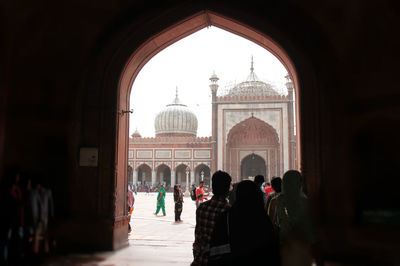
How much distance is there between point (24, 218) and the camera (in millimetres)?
4160

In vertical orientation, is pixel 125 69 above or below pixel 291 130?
below

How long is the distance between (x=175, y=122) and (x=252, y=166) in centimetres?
842

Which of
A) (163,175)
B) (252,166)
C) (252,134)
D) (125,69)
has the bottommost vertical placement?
(163,175)

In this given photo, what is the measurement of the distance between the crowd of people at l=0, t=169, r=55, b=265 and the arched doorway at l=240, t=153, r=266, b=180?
A: 79.8ft

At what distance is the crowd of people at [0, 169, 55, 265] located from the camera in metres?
3.98

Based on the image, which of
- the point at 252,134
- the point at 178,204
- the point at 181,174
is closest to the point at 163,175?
→ the point at 181,174

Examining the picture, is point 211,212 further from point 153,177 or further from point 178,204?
point 153,177

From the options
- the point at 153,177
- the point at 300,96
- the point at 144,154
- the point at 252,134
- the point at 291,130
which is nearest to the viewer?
the point at 300,96

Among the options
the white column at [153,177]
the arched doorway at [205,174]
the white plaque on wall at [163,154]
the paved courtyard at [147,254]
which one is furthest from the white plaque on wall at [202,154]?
the paved courtyard at [147,254]

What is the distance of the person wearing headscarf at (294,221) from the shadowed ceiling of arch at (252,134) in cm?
2369

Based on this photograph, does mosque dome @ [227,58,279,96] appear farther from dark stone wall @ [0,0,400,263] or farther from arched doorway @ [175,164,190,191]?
dark stone wall @ [0,0,400,263]

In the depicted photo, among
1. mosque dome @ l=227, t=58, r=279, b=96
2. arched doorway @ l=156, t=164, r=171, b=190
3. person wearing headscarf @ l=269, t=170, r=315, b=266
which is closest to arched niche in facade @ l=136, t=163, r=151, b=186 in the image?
arched doorway @ l=156, t=164, r=171, b=190

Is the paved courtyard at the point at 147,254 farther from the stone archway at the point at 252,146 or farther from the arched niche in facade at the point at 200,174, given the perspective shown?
the arched niche in facade at the point at 200,174

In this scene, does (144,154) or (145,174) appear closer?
(144,154)
